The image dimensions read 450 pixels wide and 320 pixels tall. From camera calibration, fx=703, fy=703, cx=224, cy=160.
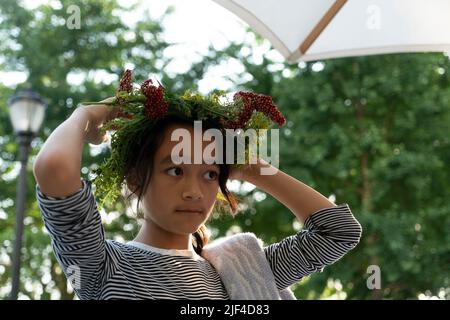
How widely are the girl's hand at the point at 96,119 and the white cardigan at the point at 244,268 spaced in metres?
0.29

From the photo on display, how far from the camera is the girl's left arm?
134 centimetres

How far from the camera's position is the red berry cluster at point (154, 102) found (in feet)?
3.96

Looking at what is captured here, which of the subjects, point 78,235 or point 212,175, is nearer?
point 78,235

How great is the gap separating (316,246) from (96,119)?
0.47 meters

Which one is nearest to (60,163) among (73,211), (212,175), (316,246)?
(73,211)

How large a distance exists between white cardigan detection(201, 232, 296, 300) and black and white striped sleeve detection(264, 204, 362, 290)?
32 millimetres

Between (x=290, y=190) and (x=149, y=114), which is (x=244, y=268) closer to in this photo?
(x=290, y=190)

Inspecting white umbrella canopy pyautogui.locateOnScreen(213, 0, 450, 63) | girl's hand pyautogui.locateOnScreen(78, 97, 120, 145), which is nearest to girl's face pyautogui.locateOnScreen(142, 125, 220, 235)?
girl's hand pyautogui.locateOnScreen(78, 97, 120, 145)

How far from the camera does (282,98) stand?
243 inches

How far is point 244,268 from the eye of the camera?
49.0 inches

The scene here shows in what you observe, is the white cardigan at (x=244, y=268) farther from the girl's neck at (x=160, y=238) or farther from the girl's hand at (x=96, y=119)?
the girl's hand at (x=96, y=119)

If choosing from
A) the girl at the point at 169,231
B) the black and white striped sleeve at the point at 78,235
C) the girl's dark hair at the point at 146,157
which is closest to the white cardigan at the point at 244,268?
the girl at the point at 169,231

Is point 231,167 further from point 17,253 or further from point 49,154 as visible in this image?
point 17,253
